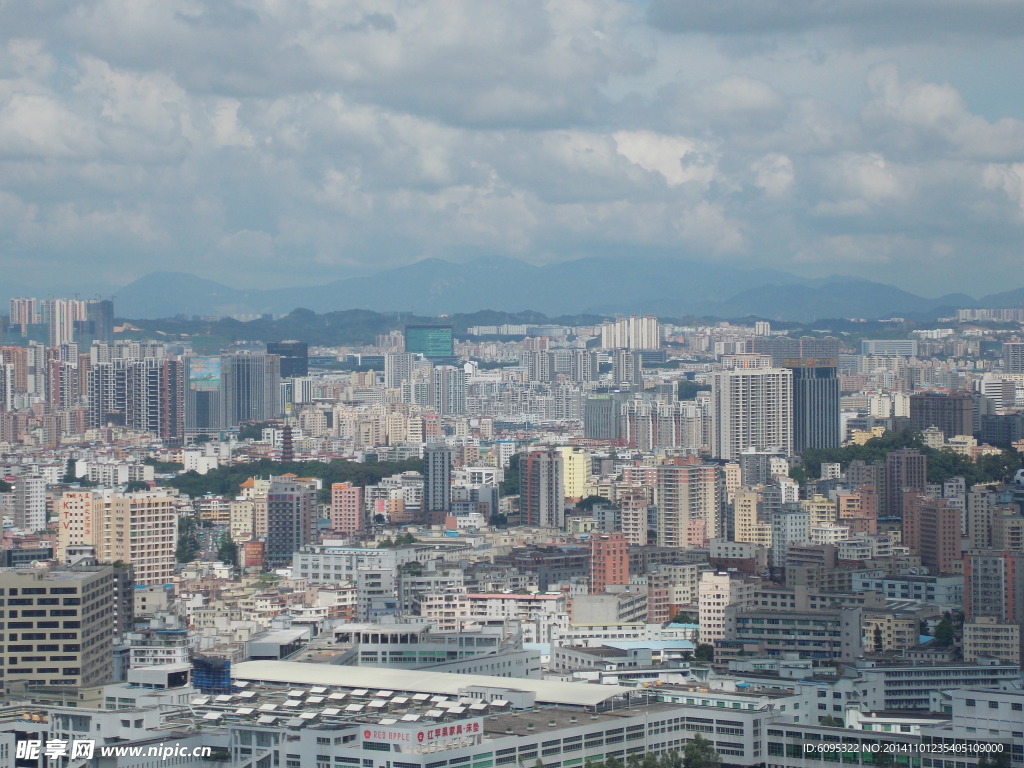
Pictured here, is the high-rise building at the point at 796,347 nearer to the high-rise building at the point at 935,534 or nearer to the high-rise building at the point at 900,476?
the high-rise building at the point at 900,476

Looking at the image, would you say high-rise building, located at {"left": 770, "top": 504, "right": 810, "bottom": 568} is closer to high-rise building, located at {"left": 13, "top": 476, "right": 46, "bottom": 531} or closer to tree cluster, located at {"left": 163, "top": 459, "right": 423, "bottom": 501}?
tree cluster, located at {"left": 163, "top": 459, "right": 423, "bottom": 501}

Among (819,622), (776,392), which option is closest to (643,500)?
(819,622)

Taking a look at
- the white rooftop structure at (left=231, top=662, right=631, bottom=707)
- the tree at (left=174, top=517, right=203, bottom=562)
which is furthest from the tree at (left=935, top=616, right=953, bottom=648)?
the tree at (left=174, top=517, right=203, bottom=562)

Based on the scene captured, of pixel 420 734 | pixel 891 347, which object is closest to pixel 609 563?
pixel 420 734

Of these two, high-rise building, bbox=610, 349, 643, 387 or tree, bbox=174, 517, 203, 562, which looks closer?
tree, bbox=174, 517, 203, 562

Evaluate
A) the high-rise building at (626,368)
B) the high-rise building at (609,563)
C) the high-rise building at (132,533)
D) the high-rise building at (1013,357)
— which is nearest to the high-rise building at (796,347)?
the high-rise building at (626,368)

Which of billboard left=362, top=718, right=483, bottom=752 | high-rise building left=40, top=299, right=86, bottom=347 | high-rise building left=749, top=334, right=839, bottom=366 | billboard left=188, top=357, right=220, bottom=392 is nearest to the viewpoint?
billboard left=362, top=718, right=483, bottom=752

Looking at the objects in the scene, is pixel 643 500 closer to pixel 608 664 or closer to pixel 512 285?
pixel 608 664
